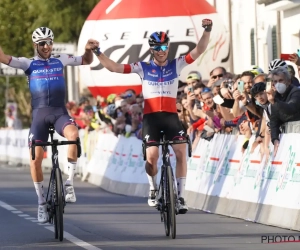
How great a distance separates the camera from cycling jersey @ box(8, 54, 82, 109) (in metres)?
15.3

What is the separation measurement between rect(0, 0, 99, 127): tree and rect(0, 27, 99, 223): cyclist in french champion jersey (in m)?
27.7

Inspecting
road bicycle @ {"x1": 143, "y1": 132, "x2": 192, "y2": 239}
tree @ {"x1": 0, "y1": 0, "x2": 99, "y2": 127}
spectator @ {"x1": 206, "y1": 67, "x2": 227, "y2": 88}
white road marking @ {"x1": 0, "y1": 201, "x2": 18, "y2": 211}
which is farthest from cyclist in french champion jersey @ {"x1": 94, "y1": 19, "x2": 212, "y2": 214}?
tree @ {"x1": 0, "y1": 0, "x2": 99, "y2": 127}

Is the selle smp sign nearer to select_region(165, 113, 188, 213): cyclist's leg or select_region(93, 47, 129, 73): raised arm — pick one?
select_region(93, 47, 129, 73): raised arm

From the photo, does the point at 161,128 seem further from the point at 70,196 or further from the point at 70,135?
the point at 70,196

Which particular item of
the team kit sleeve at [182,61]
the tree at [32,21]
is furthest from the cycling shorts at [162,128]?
the tree at [32,21]

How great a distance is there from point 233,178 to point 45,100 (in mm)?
3715

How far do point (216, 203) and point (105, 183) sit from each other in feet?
25.4

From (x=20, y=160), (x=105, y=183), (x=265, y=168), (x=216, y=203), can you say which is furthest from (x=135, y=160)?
(x=20, y=160)

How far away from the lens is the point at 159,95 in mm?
15391

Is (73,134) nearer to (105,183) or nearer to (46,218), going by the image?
(46,218)

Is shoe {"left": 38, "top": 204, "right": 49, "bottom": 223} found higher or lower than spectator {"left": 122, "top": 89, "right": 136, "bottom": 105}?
lower

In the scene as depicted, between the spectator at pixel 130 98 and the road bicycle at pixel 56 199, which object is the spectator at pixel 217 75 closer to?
the spectator at pixel 130 98

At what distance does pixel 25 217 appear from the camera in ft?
57.7

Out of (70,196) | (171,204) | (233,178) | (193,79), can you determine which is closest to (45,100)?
(70,196)
